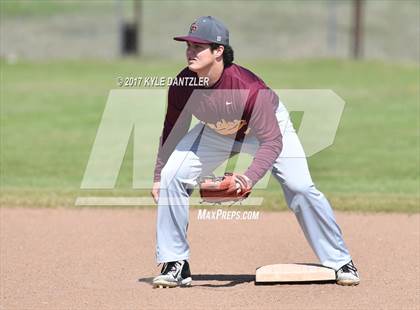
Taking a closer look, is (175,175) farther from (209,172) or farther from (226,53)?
(226,53)

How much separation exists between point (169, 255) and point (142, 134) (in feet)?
33.8

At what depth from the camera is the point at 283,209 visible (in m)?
12.6

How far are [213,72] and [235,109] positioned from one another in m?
0.33

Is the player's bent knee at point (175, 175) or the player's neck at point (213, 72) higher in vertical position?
the player's neck at point (213, 72)

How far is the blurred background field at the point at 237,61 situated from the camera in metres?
14.6

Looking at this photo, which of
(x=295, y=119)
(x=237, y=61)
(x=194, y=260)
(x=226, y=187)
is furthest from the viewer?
(x=237, y=61)

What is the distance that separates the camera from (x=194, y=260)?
9766mm

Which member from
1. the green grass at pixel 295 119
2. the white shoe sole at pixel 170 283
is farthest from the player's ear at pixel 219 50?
the green grass at pixel 295 119

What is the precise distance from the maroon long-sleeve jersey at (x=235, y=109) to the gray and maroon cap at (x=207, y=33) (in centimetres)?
29

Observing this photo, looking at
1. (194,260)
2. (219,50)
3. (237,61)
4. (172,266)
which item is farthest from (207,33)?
(237,61)

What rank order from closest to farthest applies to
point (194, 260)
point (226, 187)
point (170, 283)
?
point (226, 187)
point (170, 283)
point (194, 260)
